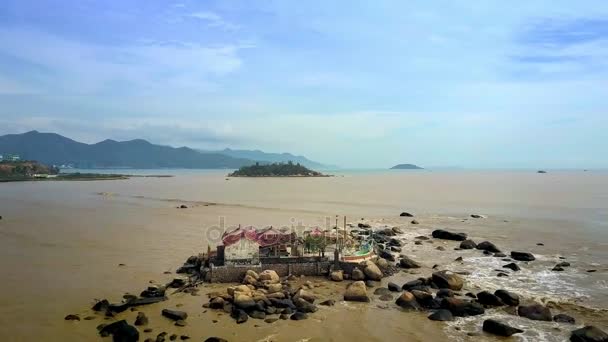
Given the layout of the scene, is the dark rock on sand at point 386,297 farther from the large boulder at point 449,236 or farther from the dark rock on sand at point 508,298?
the large boulder at point 449,236

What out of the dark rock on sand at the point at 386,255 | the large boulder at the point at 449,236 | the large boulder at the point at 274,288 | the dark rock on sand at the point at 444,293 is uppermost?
the large boulder at the point at 449,236

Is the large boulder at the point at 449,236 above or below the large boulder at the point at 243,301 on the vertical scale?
above

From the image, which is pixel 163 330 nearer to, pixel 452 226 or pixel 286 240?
pixel 286 240

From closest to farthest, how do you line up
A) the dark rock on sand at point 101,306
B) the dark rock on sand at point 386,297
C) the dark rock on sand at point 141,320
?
the dark rock on sand at point 141,320
the dark rock on sand at point 101,306
the dark rock on sand at point 386,297

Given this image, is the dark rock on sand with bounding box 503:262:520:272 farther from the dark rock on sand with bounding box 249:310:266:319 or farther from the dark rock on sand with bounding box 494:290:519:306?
the dark rock on sand with bounding box 249:310:266:319

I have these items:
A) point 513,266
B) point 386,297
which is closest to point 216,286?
point 386,297

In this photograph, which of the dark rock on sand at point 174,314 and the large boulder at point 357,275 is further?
the large boulder at point 357,275

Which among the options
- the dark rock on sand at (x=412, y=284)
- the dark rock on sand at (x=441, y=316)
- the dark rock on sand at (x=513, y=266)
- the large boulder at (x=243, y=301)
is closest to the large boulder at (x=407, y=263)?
the dark rock on sand at (x=412, y=284)
